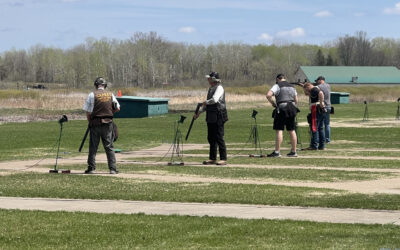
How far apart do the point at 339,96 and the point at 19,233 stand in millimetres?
67727

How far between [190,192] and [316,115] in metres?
10.9

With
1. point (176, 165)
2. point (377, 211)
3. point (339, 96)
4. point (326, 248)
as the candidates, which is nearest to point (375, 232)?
point (326, 248)

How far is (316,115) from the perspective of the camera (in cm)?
2358

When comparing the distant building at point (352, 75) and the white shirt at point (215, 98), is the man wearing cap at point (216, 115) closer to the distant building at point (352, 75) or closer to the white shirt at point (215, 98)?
the white shirt at point (215, 98)

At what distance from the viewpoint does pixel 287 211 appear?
11211 mm

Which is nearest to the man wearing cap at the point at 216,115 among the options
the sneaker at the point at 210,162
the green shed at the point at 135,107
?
the sneaker at the point at 210,162

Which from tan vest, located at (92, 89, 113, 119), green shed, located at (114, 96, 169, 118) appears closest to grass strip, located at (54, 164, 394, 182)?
tan vest, located at (92, 89, 113, 119)

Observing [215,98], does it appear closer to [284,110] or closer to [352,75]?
[284,110]

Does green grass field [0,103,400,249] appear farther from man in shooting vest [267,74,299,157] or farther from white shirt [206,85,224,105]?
white shirt [206,85,224,105]

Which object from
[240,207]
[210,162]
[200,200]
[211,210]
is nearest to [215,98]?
[210,162]

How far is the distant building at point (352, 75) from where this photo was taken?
13800cm

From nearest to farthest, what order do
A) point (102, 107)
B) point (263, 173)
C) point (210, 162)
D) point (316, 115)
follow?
point (263, 173), point (102, 107), point (210, 162), point (316, 115)

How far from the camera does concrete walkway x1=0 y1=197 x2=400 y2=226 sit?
10.6 metres

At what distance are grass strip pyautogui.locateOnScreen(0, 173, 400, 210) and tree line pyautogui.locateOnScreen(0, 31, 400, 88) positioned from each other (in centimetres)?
13425
